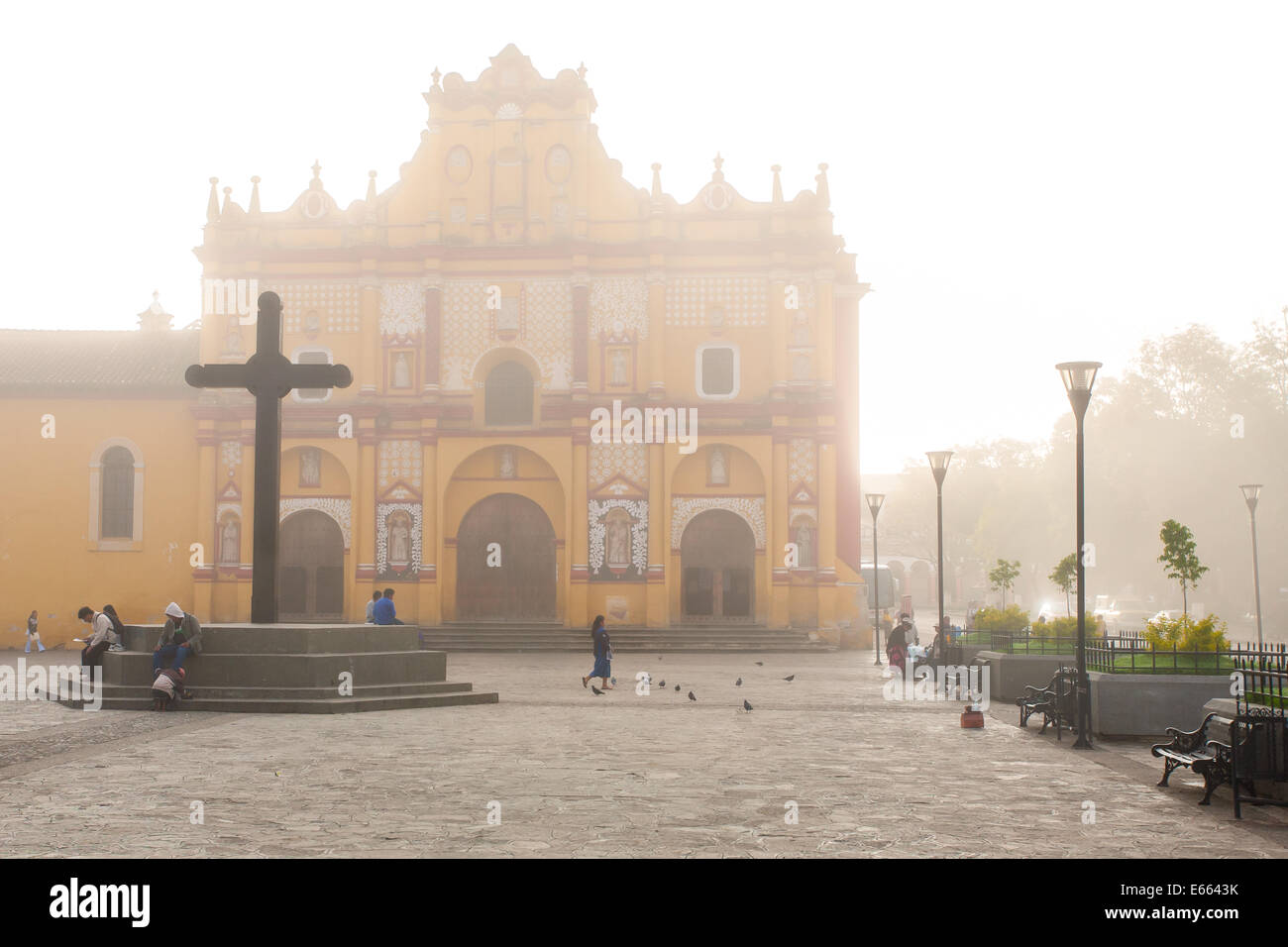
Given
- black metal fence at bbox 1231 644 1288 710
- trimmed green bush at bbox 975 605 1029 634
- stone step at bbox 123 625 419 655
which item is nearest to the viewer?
black metal fence at bbox 1231 644 1288 710

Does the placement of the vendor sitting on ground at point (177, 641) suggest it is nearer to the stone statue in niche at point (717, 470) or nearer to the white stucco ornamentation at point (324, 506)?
the white stucco ornamentation at point (324, 506)

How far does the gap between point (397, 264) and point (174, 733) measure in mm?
23635

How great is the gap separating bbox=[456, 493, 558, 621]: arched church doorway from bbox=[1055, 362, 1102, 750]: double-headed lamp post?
21.4 m

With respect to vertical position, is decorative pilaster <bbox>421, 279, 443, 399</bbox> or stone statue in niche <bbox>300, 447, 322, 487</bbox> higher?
decorative pilaster <bbox>421, 279, 443, 399</bbox>

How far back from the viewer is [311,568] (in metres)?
34.7

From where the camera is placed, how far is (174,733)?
1328cm

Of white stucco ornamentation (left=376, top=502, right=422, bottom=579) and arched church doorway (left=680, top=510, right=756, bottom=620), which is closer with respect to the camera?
white stucco ornamentation (left=376, top=502, right=422, bottom=579)

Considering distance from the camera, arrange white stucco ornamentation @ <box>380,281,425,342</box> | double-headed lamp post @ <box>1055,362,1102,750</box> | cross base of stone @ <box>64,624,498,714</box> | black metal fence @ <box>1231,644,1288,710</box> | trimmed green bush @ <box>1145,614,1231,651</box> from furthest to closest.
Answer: white stucco ornamentation @ <box>380,281,425,342</box>, cross base of stone @ <box>64,624,498,714</box>, trimmed green bush @ <box>1145,614,1231,651</box>, double-headed lamp post @ <box>1055,362,1102,750</box>, black metal fence @ <box>1231,644,1288,710</box>

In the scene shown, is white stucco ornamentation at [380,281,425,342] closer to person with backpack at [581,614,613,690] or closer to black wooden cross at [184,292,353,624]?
person with backpack at [581,614,613,690]

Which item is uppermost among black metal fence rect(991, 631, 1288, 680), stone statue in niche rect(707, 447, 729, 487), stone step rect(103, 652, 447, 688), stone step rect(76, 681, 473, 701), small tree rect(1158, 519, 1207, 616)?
stone statue in niche rect(707, 447, 729, 487)

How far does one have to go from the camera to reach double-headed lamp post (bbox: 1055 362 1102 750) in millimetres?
13281

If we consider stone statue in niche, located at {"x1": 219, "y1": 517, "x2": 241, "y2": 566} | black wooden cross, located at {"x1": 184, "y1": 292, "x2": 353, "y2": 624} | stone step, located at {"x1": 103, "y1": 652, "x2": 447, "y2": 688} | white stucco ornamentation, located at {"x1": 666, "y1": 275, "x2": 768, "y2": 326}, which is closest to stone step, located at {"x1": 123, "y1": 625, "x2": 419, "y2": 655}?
stone step, located at {"x1": 103, "y1": 652, "x2": 447, "y2": 688}

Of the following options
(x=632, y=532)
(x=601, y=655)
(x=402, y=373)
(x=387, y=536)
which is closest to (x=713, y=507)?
(x=632, y=532)
